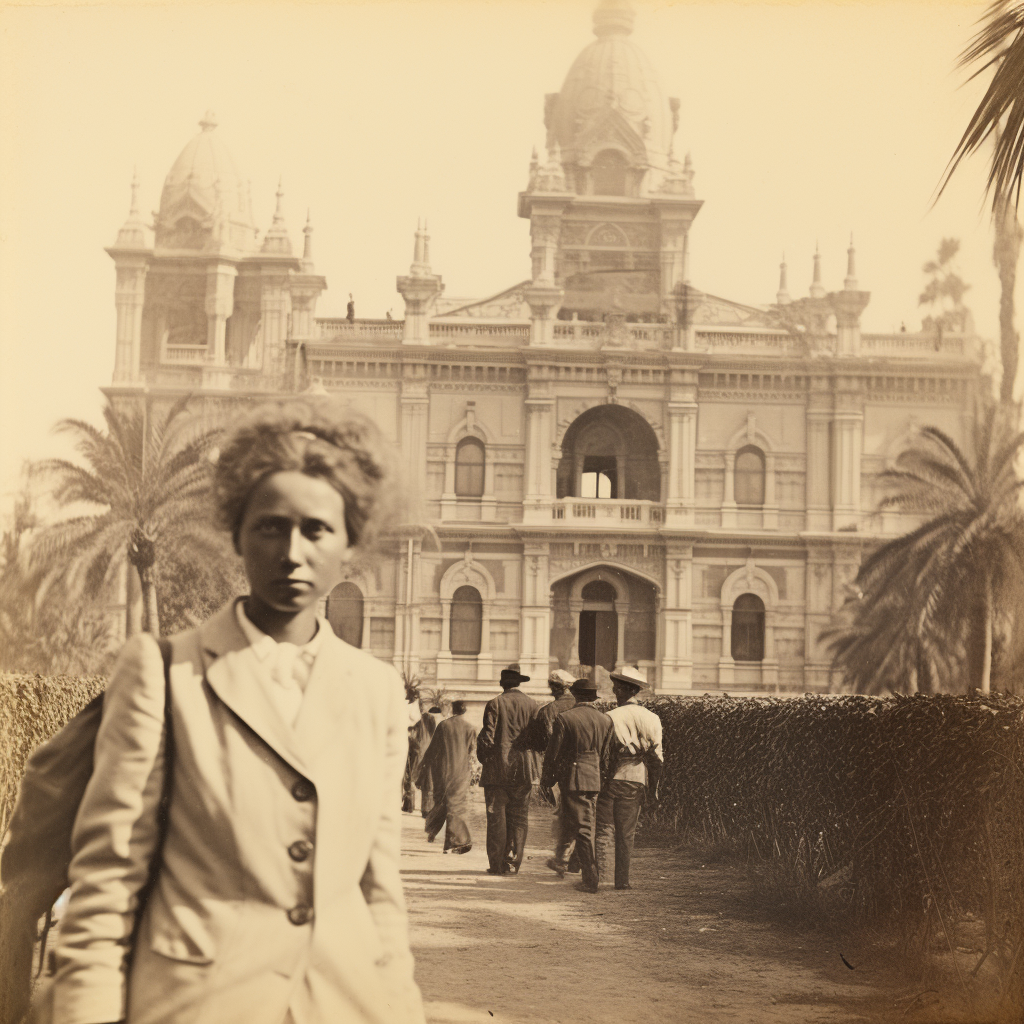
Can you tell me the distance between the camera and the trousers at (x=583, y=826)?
10.8 metres

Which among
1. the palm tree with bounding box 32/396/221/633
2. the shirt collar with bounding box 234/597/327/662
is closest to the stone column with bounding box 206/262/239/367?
the palm tree with bounding box 32/396/221/633

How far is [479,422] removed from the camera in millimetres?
14375

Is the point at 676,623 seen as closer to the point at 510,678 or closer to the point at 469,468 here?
the point at 469,468

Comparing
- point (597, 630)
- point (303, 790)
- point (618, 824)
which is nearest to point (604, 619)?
point (597, 630)

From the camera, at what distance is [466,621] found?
45.5ft

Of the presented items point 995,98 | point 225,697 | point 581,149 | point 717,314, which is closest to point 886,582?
point 717,314

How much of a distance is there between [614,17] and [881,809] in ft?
20.1

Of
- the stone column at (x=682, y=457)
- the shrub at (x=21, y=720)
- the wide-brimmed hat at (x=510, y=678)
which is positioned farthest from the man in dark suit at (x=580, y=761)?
the stone column at (x=682, y=457)

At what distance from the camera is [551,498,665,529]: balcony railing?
50.0ft

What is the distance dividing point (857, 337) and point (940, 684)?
10.8ft

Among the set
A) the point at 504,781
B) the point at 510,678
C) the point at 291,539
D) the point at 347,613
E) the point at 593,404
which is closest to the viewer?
the point at 291,539

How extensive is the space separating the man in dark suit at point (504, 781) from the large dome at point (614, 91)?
490 centimetres

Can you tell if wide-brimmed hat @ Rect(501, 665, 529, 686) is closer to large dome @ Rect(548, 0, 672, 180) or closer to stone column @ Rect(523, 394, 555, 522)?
Result: stone column @ Rect(523, 394, 555, 522)

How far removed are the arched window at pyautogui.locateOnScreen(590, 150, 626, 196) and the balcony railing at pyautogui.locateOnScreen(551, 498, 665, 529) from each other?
364cm
